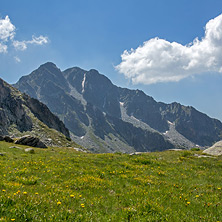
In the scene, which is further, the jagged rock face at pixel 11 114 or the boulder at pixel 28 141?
the jagged rock face at pixel 11 114

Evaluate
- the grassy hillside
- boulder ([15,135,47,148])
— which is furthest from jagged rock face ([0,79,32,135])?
the grassy hillside

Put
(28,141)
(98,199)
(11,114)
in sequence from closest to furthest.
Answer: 1. (98,199)
2. (28,141)
3. (11,114)

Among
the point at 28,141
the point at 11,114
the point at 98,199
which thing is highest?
the point at 11,114

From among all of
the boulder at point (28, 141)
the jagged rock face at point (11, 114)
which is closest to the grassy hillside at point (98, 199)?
the boulder at point (28, 141)

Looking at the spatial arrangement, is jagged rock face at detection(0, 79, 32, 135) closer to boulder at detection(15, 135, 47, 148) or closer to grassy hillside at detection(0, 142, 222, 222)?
boulder at detection(15, 135, 47, 148)

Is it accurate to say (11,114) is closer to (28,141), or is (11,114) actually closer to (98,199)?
(28,141)

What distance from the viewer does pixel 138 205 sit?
895 centimetres

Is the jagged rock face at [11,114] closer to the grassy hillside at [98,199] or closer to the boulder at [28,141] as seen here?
the boulder at [28,141]

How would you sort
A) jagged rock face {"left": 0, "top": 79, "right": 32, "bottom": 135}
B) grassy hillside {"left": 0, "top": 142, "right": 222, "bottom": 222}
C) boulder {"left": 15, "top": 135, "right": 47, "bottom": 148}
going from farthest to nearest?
1. jagged rock face {"left": 0, "top": 79, "right": 32, "bottom": 135}
2. boulder {"left": 15, "top": 135, "right": 47, "bottom": 148}
3. grassy hillside {"left": 0, "top": 142, "right": 222, "bottom": 222}

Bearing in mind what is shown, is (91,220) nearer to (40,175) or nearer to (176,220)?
(176,220)

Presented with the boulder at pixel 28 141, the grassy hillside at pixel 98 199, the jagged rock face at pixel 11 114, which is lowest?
the boulder at pixel 28 141

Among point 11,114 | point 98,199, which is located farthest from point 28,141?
point 11,114

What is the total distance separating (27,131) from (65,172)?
5027 inches

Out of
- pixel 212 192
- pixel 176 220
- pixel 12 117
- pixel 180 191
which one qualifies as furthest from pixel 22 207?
pixel 12 117
